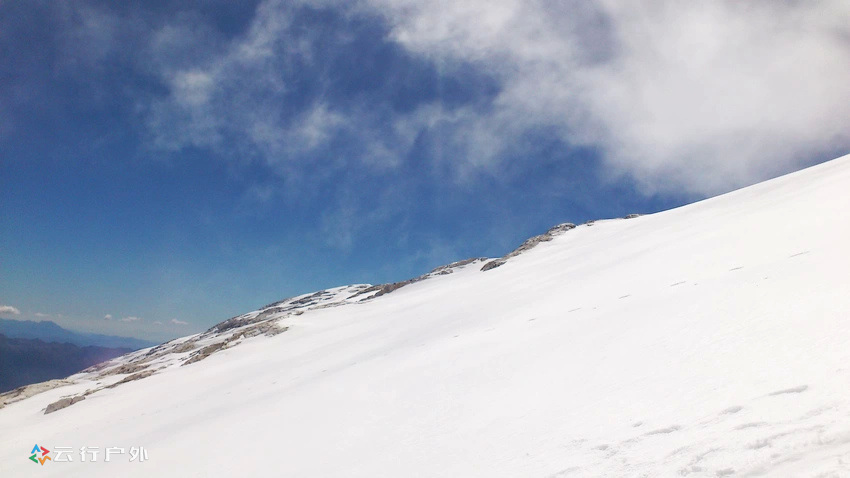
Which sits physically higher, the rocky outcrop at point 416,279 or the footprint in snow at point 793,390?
the rocky outcrop at point 416,279

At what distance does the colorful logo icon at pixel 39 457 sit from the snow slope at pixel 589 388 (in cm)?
61

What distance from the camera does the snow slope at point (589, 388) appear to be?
5.19 meters

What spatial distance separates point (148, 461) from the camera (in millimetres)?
13234

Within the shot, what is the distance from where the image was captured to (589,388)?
822 centimetres

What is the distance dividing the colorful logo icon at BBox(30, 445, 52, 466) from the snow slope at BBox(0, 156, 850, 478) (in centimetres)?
61

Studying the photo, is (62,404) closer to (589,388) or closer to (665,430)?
(589,388)

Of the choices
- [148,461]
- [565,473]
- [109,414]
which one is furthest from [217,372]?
[565,473]

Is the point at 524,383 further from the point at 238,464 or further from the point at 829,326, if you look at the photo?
the point at 238,464

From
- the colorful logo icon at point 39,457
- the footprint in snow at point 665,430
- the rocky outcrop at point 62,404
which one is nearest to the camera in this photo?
the footprint in snow at point 665,430

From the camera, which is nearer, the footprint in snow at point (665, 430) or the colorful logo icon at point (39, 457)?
the footprint in snow at point (665, 430)

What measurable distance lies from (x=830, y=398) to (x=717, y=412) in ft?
4.00

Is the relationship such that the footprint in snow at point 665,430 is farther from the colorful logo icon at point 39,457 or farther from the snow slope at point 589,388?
the colorful logo icon at point 39,457

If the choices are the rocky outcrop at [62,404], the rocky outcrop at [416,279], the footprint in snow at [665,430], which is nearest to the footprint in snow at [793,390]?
the footprint in snow at [665,430]

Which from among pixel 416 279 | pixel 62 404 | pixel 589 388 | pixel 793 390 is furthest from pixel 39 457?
pixel 416 279
